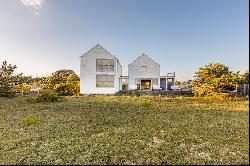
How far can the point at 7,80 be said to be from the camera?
29.6 metres

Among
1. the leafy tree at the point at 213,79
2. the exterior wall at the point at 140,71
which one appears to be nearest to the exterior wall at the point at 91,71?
the exterior wall at the point at 140,71

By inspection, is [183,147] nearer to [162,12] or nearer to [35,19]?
[162,12]

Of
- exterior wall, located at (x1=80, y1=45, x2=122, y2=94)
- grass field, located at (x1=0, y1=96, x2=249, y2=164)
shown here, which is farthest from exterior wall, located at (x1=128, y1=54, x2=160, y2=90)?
grass field, located at (x1=0, y1=96, x2=249, y2=164)

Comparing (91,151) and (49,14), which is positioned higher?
(49,14)

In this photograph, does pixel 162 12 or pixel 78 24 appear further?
pixel 78 24

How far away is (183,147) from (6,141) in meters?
5.90

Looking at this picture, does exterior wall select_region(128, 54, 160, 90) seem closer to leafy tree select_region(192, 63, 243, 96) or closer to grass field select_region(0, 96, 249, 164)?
leafy tree select_region(192, 63, 243, 96)

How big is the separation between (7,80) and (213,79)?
868 inches

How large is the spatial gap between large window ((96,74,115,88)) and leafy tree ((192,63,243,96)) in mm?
14564

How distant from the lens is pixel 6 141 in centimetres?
920

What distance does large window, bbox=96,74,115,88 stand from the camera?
40938mm

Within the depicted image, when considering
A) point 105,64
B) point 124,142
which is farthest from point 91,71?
point 124,142

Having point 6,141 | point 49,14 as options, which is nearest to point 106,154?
point 6,141

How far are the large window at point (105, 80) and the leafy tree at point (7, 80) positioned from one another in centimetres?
1288
